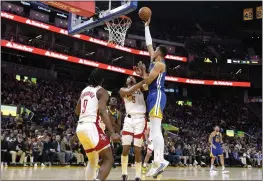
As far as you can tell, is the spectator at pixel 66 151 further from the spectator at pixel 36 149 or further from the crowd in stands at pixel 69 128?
the spectator at pixel 36 149

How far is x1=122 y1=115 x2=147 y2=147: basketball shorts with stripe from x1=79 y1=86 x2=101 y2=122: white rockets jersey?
1714 mm

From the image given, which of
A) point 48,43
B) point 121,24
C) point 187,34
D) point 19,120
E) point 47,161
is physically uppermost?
point 187,34

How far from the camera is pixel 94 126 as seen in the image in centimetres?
437

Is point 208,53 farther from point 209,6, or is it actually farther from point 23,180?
point 23,180

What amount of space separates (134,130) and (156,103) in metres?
0.77

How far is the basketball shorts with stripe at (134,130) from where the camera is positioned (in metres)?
6.06

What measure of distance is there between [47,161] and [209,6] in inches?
975

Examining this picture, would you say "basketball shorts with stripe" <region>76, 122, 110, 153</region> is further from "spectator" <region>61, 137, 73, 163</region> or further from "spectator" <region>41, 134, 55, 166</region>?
"spectator" <region>61, 137, 73, 163</region>

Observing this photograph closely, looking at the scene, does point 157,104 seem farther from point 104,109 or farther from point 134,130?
point 104,109

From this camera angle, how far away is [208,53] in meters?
37.6

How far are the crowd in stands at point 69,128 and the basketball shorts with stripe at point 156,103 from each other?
838cm

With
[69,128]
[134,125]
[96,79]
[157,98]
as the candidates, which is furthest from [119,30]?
[96,79]

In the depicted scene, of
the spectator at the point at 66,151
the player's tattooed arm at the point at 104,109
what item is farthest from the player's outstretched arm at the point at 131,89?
the spectator at the point at 66,151

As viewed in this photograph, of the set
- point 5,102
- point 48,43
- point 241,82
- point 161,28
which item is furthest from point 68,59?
point 241,82
